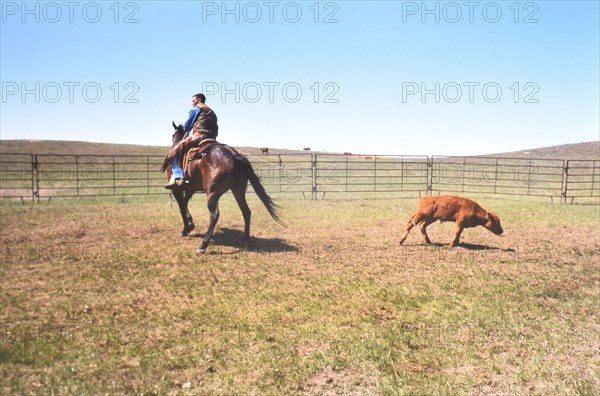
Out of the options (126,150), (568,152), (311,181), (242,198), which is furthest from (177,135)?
(568,152)

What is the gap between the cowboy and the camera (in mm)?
7977

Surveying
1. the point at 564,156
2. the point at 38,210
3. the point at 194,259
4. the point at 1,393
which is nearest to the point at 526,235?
the point at 194,259

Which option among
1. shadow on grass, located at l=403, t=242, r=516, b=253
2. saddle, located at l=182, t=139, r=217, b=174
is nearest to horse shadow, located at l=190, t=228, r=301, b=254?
saddle, located at l=182, t=139, r=217, b=174

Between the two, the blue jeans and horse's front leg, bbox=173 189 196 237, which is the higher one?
the blue jeans

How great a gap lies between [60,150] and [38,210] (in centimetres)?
3099

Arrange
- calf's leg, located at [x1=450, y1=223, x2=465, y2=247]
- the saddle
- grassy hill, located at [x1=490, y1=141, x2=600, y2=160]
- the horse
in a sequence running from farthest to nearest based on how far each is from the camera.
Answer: grassy hill, located at [x1=490, y1=141, x2=600, y2=160] → calf's leg, located at [x1=450, y1=223, x2=465, y2=247] → the saddle → the horse

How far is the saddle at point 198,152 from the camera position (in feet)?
25.0

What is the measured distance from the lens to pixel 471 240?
29.1 ft

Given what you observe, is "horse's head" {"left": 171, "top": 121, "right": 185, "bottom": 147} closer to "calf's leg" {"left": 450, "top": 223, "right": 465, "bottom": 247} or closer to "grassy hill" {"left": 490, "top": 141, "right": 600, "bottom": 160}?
"calf's leg" {"left": 450, "top": 223, "right": 465, "bottom": 247}

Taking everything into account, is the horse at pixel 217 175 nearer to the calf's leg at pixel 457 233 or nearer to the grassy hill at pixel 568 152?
the calf's leg at pixel 457 233

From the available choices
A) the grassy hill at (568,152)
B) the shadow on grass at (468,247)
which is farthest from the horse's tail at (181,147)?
the grassy hill at (568,152)

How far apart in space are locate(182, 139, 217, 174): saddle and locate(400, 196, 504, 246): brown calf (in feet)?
13.8

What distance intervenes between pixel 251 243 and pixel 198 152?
2.06 metres

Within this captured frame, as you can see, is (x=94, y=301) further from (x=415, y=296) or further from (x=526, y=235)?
(x=526, y=235)
